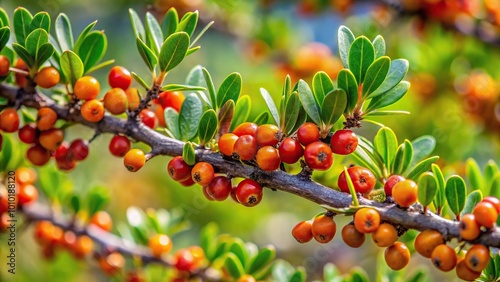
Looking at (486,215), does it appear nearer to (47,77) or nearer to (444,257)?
(444,257)

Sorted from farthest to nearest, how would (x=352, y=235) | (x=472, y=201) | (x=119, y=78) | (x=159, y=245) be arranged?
1. (x=159, y=245)
2. (x=119, y=78)
3. (x=472, y=201)
4. (x=352, y=235)

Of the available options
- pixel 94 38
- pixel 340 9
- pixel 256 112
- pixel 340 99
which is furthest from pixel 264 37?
pixel 340 99

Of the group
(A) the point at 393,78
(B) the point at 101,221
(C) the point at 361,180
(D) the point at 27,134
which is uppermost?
(A) the point at 393,78

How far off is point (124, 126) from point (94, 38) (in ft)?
0.80

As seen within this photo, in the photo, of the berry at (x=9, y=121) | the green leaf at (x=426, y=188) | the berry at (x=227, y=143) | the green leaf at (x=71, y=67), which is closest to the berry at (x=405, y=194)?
the green leaf at (x=426, y=188)

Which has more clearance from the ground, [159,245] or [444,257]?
[444,257]

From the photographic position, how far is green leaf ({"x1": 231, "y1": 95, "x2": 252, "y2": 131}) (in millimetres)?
1351

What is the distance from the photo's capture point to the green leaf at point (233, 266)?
4.97ft

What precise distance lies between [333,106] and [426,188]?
0.23 m

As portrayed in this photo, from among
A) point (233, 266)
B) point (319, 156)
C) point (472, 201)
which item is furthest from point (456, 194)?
point (233, 266)

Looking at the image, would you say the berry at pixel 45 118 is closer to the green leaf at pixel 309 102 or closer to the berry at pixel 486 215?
the green leaf at pixel 309 102

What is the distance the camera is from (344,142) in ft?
3.66

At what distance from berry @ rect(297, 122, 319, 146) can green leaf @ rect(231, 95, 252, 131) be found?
236 mm

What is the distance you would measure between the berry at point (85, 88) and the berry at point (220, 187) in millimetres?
350
